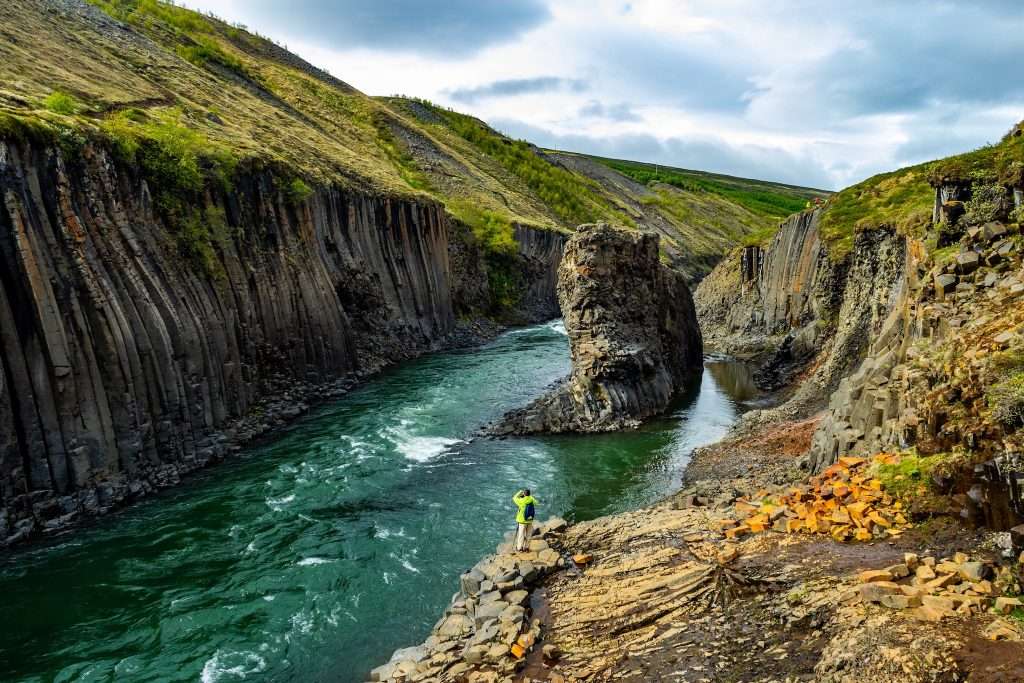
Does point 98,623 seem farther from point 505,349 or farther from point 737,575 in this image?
point 505,349

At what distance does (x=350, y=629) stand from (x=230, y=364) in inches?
712

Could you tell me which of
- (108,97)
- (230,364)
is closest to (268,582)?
(230,364)

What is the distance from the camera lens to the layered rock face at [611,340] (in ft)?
102

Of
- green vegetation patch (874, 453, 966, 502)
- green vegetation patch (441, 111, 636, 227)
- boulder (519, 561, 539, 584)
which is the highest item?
green vegetation patch (441, 111, 636, 227)

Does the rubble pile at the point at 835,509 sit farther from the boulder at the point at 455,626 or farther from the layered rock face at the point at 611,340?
the layered rock face at the point at 611,340

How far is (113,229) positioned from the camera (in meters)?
24.5

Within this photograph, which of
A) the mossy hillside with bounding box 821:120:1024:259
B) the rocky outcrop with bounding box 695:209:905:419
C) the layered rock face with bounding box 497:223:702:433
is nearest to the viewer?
the mossy hillside with bounding box 821:120:1024:259

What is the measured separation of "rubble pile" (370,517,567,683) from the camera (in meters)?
11.4

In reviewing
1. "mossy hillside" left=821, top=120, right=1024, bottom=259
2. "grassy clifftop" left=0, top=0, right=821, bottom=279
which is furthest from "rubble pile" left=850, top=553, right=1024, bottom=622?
"grassy clifftop" left=0, top=0, right=821, bottom=279

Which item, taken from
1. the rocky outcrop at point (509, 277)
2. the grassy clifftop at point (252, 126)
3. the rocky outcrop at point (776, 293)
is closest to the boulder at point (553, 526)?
the grassy clifftop at point (252, 126)

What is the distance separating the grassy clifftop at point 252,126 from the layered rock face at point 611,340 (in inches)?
725

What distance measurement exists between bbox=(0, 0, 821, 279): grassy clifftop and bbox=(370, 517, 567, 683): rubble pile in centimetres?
2062

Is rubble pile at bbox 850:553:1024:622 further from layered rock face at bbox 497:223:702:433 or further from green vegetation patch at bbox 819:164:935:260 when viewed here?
green vegetation patch at bbox 819:164:935:260

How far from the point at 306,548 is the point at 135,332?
447 inches
